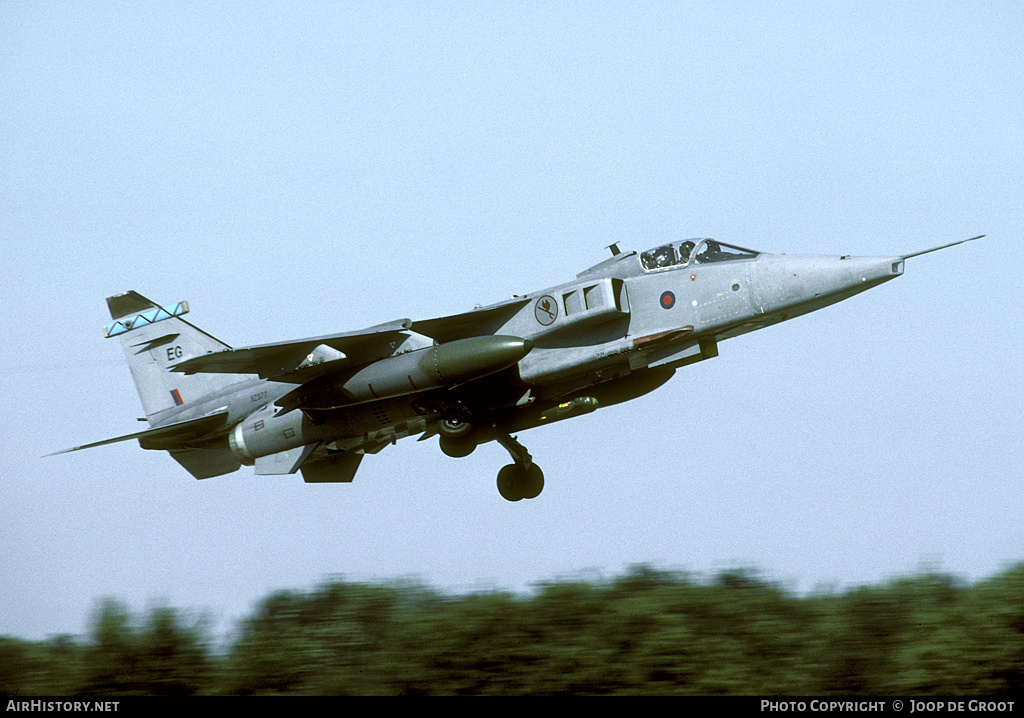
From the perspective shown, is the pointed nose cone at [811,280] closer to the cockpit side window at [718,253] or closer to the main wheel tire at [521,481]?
the cockpit side window at [718,253]

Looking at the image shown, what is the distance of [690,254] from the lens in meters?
15.6

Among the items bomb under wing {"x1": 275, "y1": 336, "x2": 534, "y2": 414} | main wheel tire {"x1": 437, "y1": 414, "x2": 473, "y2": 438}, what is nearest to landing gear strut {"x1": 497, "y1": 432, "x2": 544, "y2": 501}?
main wheel tire {"x1": 437, "y1": 414, "x2": 473, "y2": 438}

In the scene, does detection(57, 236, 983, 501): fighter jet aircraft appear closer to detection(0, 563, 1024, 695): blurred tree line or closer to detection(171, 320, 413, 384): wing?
detection(171, 320, 413, 384): wing

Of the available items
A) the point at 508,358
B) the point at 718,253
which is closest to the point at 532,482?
the point at 508,358

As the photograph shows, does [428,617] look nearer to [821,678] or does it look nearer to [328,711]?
[328,711]

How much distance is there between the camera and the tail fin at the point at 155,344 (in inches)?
780

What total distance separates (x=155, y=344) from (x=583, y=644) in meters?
10.4

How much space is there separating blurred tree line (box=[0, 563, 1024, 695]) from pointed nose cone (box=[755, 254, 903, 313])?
3.85m

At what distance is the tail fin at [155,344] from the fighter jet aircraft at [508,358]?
4.75 feet

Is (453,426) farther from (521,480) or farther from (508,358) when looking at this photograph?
(521,480)

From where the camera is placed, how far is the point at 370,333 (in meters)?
15.9

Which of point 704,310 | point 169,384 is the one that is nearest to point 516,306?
point 704,310

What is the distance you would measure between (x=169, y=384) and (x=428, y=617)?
7.81 meters

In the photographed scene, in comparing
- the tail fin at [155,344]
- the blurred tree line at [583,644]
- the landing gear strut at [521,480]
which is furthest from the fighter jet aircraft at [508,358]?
the blurred tree line at [583,644]
